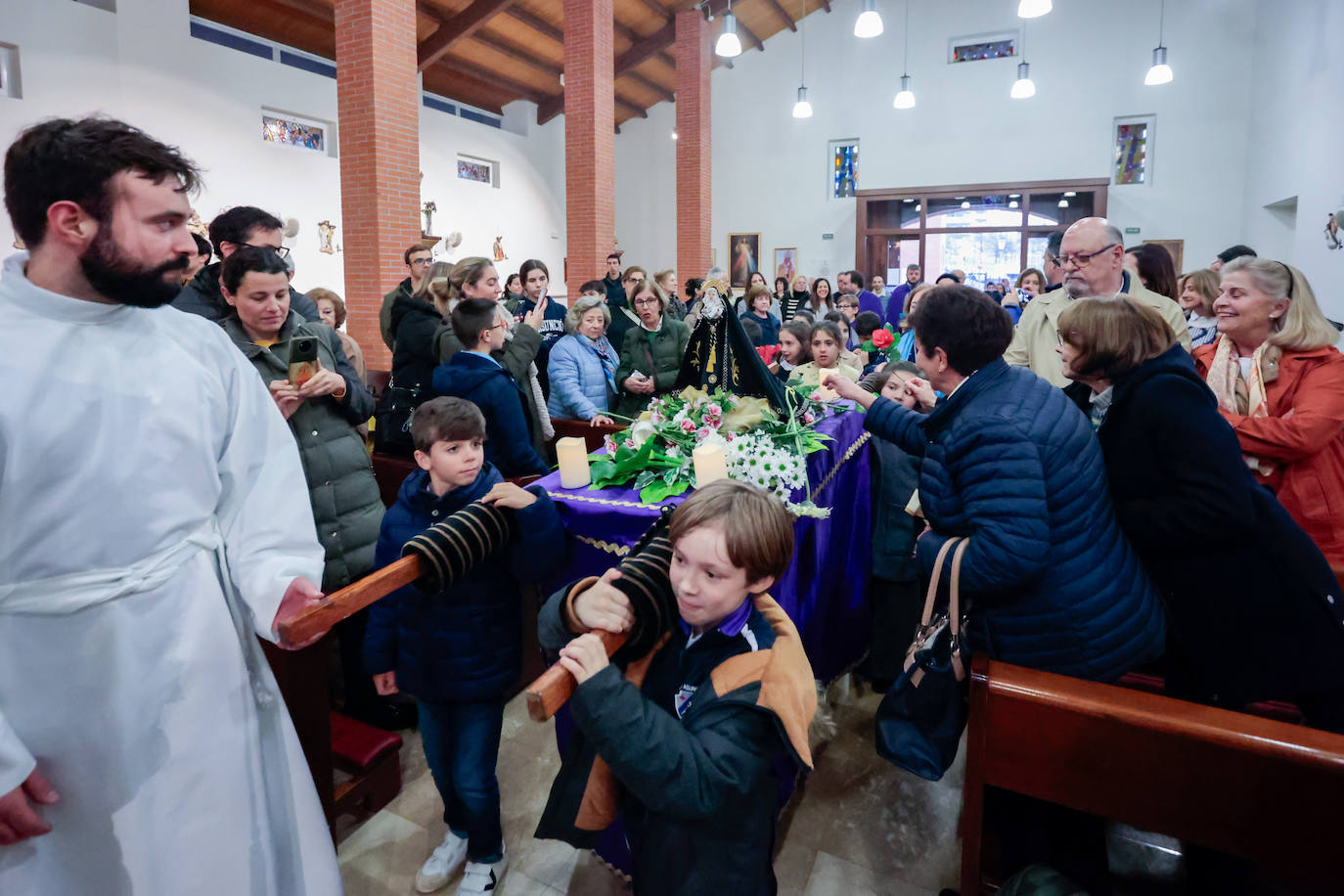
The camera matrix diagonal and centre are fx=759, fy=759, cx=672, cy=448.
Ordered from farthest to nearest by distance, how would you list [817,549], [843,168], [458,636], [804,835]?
[843,168]
[817,549]
[804,835]
[458,636]

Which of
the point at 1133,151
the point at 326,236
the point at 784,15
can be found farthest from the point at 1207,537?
the point at 784,15

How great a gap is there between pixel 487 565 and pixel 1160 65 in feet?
44.5

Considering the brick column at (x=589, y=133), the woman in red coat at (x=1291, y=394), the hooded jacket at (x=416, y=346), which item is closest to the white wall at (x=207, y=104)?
the brick column at (x=589, y=133)

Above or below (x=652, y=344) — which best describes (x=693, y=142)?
above

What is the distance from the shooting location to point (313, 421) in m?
2.35

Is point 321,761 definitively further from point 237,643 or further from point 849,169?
point 849,169

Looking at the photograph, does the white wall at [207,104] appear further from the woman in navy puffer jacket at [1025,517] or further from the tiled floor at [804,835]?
the woman in navy puffer jacket at [1025,517]

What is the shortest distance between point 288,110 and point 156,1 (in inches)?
79.4

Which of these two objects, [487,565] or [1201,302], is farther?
[1201,302]

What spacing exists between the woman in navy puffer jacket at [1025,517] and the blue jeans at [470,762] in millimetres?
1229

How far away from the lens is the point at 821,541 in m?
2.75

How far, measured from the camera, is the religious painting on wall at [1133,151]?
13.2m


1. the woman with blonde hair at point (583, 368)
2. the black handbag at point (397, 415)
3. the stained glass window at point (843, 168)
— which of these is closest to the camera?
the black handbag at point (397, 415)

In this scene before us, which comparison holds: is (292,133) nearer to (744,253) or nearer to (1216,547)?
(744,253)
